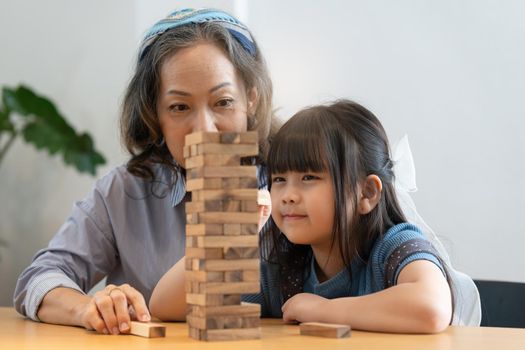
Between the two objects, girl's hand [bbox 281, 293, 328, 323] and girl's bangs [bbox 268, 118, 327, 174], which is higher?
girl's bangs [bbox 268, 118, 327, 174]

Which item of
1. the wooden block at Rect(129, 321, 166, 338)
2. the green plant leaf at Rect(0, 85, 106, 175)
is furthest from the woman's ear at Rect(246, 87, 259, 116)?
the green plant leaf at Rect(0, 85, 106, 175)

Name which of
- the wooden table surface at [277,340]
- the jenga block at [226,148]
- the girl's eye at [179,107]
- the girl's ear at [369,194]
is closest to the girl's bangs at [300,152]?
the girl's ear at [369,194]

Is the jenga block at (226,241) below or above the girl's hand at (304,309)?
above

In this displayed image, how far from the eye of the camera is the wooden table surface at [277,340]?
1.12 meters

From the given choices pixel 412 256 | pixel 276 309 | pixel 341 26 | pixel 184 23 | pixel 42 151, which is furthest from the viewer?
pixel 42 151

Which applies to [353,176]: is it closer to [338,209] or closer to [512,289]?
[338,209]

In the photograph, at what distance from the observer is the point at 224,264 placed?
1120 mm

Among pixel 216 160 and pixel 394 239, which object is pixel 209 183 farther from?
pixel 394 239

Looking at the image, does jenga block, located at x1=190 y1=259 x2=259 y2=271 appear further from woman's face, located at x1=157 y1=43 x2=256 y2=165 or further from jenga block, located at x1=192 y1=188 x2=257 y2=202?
woman's face, located at x1=157 y1=43 x2=256 y2=165

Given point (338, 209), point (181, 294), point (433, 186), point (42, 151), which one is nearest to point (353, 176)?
point (338, 209)

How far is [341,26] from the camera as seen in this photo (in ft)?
10.1

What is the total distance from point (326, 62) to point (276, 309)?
157cm

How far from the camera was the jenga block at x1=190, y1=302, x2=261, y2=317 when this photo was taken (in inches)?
44.0

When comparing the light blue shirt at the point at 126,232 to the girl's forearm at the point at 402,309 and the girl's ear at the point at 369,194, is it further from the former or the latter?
the girl's forearm at the point at 402,309
